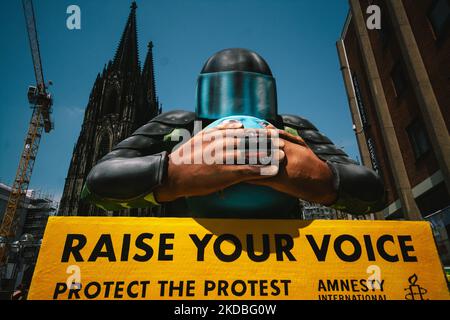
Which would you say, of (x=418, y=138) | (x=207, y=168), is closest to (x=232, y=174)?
(x=207, y=168)

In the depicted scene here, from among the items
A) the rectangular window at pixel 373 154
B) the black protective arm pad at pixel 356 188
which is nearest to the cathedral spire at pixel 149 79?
the rectangular window at pixel 373 154

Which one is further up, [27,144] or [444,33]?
[27,144]

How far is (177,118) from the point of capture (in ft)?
7.80

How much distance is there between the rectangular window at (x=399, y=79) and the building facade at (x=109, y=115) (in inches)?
1204

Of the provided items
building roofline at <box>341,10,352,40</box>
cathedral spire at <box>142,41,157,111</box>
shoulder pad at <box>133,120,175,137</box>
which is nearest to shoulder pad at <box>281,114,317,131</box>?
shoulder pad at <box>133,120,175,137</box>

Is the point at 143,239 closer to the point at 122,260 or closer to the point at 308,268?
the point at 122,260

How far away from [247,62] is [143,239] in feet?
5.36

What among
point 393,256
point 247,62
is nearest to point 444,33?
point 247,62

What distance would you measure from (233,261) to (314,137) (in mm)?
1448

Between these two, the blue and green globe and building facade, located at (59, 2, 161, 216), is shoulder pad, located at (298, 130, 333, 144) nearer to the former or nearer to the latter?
the blue and green globe

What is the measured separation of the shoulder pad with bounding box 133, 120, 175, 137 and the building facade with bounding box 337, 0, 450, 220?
31.6ft

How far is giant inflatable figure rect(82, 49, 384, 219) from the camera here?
1677mm

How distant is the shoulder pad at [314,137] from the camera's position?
96.3 inches

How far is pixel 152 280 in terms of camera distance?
1.39 metres
